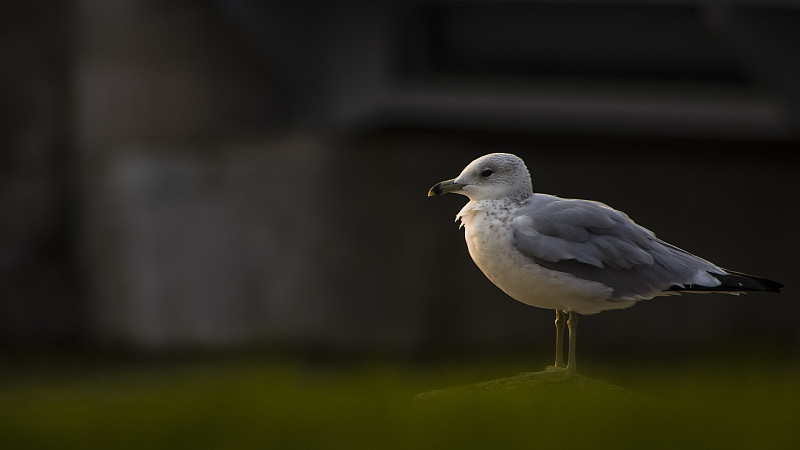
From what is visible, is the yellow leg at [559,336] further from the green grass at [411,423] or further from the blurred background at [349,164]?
Result: the blurred background at [349,164]

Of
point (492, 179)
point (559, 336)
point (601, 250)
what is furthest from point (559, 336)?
point (492, 179)

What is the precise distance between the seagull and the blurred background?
9.14m

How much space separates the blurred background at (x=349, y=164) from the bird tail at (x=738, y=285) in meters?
9.46

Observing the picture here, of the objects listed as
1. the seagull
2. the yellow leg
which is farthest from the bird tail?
the yellow leg

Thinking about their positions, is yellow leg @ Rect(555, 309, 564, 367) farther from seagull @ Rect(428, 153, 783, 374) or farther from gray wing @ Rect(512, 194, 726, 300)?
gray wing @ Rect(512, 194, 726, 300)

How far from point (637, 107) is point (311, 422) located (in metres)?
10.5

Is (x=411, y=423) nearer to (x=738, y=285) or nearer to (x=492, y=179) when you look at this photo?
(x=492, y=179)

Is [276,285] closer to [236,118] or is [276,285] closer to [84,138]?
[236,118]

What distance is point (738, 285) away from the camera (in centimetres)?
337

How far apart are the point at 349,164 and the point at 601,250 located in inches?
445

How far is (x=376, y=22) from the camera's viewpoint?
13.5m

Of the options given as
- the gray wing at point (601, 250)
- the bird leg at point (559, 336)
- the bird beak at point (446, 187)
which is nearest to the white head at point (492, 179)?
the bird beak at point (446, 187)

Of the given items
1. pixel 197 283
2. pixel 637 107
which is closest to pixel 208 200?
pixel 197 283

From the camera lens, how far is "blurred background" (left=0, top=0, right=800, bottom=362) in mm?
13656
